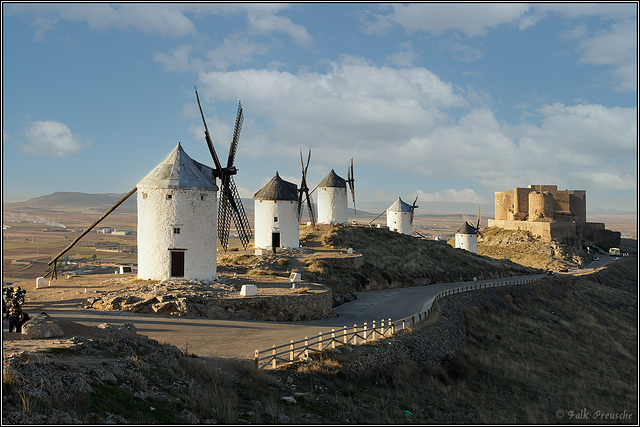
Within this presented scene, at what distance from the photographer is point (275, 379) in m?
12.3

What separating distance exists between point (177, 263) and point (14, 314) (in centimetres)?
945

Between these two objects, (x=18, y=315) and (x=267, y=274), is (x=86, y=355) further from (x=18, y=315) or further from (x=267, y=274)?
(x=267, y=274)

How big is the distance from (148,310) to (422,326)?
1047 centimetres

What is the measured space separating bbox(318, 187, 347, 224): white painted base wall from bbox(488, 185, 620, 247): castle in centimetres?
3129

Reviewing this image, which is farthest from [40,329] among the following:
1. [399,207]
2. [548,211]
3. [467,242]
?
[548,211]

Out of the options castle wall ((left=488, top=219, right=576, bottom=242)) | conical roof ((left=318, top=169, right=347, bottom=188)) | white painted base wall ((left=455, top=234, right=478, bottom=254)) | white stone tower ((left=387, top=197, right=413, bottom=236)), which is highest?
conical roof ((left=318, top=169, right=347, bottom=188))

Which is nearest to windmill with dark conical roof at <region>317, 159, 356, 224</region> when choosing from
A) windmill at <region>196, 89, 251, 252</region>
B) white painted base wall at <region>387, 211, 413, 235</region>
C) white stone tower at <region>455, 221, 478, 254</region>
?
white painted base wall at <region>387, 211, 413, 235</region>

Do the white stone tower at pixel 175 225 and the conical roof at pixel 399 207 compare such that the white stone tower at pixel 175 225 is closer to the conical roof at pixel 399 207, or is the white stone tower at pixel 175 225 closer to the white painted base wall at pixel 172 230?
the white painted base wall at pixel 172 230

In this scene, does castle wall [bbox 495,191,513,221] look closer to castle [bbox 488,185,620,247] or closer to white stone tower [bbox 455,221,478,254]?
castle [bbox 488,185,620,247]

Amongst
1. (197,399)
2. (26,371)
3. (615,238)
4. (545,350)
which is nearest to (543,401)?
(545,350)

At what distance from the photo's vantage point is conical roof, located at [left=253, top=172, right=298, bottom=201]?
1485 inches

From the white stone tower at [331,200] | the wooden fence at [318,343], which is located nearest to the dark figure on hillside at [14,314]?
the wooden fence at [318,343]

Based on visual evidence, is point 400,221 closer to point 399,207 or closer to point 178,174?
point 399,207

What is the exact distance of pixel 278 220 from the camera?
37781mm
